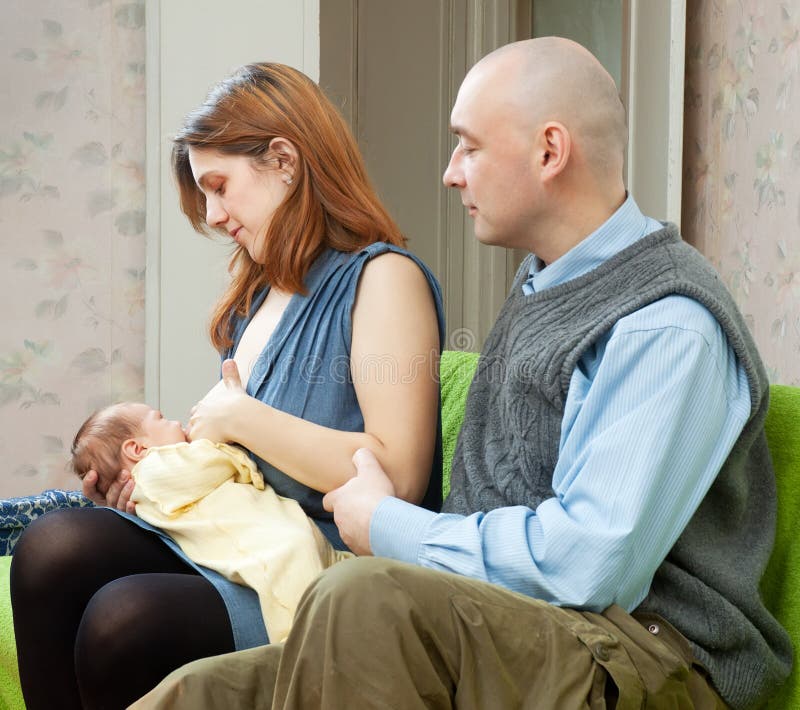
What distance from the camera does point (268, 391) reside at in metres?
1.56

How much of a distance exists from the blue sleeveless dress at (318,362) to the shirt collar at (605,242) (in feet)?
0.93

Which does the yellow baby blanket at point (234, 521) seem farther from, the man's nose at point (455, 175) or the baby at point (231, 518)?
the man's nose at point (455, 175)

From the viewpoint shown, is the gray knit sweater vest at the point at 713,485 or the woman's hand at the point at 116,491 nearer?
the gray knit sweater vest at the point at 713,485

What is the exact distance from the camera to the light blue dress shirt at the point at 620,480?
1060mm

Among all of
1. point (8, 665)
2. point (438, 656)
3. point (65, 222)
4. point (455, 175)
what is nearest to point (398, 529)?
point (438, 656)

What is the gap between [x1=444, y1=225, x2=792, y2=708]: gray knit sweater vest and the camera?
1.14m

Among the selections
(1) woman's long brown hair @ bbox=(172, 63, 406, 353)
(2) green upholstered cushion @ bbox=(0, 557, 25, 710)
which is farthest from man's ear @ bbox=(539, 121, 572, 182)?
(2) green upholstered cushion @ bbox=(0, 557, 25, 710)

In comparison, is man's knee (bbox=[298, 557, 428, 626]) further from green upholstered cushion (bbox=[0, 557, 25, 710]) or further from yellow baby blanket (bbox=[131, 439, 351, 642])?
green upholstered cushion (bbox=[0, 557, 25, 710])

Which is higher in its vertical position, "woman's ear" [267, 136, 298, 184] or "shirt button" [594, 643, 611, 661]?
"woman's ear" [267, 136, 298, 184]

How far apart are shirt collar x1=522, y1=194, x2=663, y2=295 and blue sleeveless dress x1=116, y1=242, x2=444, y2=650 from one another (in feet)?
0.93

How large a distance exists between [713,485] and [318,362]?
1.92 ft

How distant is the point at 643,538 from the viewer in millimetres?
1067

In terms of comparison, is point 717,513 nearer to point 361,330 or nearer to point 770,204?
point 361,330

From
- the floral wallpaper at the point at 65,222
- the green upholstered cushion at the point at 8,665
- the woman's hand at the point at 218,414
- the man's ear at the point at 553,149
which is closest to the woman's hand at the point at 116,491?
the woman's hand at the point at 218,414
